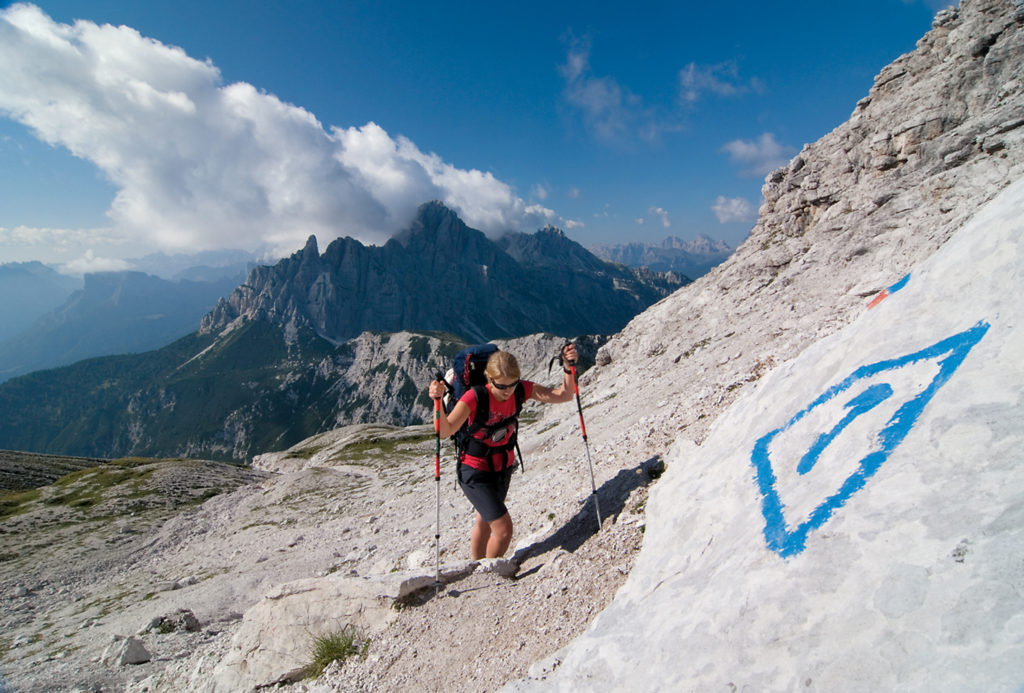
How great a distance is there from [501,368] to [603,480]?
15.5ft

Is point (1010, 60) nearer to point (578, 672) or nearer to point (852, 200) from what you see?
point (852, 200)

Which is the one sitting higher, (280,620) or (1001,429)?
(1001,429)

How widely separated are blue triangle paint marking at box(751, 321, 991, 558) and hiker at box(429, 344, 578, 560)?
13.2ft

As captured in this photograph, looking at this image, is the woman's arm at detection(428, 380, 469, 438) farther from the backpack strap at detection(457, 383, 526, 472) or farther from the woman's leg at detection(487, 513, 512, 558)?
the woman's leg at detection(487, 513, 512, 558)

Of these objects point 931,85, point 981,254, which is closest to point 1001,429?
point 981,254

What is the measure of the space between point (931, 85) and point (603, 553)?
4493 cm

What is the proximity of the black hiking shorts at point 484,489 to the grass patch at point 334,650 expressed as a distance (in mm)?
2773

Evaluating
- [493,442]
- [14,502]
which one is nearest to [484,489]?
[493,442]

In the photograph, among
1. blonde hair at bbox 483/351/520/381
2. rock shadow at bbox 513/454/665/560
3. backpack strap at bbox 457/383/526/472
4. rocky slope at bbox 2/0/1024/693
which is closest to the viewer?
rocky slope at bbox 2/0/1024/693

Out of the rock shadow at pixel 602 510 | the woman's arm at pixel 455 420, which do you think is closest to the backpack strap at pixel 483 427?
the woman's arm at pixel 455 420

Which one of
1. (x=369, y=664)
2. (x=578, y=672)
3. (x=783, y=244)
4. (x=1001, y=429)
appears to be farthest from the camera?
(x=783, y=244)

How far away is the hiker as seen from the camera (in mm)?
7781

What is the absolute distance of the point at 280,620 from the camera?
845 cm

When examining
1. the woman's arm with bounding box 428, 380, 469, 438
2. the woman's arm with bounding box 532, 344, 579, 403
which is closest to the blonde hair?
the woman's arm with bounding box 428, 380, 469, 438
